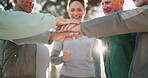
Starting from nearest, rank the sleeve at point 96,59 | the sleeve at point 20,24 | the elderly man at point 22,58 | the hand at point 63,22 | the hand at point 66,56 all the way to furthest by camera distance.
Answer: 1. the sleeve at point 20,24
2. the hand at point 63,22
3. the elderly man at point 22,58
4. the hand at point 66,56
5. the sleeve at point 96,59

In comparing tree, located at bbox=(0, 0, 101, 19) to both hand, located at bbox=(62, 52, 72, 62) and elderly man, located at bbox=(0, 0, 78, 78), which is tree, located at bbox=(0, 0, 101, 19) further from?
elderly man, located at bbox=(0, 0, 78, 78)

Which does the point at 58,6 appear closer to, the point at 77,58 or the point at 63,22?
the point at 77,58

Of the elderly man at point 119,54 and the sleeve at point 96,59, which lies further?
the sleeve at point 96,59

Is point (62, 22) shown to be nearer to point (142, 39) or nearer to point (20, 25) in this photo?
point (20, 25)

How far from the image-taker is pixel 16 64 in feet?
8.06

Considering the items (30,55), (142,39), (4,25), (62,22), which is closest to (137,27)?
(142,39)

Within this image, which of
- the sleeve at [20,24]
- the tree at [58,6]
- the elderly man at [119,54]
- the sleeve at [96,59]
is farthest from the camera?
the tree at [58,6]

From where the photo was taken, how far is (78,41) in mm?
3172

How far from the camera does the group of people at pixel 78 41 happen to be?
1.80 metres

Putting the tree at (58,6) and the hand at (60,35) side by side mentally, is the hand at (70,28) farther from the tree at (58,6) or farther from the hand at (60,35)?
the tree at (58,6)

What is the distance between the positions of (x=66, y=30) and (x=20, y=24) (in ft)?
2.30

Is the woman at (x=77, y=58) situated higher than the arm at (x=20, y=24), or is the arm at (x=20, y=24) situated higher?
the arm at (x=20, y=24)

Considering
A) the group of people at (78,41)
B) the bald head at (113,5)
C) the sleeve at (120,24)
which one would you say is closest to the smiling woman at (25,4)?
the group of people at (78,41)

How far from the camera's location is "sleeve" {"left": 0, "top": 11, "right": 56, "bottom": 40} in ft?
6.47
